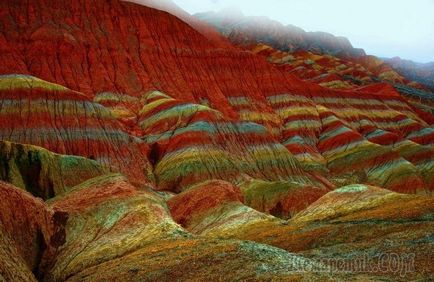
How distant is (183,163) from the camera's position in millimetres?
97875

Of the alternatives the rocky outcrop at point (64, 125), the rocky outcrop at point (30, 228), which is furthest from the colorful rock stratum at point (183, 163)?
the rocky outcrop at point (64, 125)

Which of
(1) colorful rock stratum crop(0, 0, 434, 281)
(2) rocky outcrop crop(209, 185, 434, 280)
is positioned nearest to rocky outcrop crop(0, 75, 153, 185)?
(1) colorful rock stratum crop(0, 0, 434, 281)

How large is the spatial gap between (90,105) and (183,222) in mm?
51441

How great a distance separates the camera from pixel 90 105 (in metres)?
97.5

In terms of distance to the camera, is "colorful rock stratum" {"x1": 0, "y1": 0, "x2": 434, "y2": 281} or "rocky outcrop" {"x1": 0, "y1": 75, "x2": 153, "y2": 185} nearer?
"colorful rock stratum" {"x1": 0, "y1": 0, "x2": 434, "y2": 281}

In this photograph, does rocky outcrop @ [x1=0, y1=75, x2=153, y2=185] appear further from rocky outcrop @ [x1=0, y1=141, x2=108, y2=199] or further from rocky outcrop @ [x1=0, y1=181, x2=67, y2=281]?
rocky outcrop @ [x1=0, y1=181, x2=67, y2=281]

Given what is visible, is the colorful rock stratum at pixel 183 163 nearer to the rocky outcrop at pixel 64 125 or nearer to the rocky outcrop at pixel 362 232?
the rocky outcrop at pixel 362 232

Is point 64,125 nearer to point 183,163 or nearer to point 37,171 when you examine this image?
point 183,163

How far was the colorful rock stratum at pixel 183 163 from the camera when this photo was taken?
30109 millimetres

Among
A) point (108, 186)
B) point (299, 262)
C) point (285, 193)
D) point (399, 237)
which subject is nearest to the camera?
point (299, 262)

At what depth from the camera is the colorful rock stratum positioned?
30.1m

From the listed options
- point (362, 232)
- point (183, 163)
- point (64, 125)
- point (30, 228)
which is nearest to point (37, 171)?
point (64, 125)

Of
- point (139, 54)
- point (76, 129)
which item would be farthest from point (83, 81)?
point (76, 129)

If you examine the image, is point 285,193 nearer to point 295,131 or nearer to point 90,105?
point 90,105
